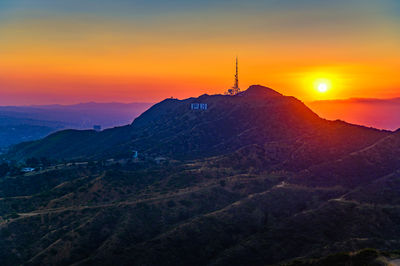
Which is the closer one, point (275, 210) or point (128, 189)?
point (275, 210)

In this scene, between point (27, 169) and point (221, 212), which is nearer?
point (221, 212)

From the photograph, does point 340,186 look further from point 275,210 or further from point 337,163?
point 275,210

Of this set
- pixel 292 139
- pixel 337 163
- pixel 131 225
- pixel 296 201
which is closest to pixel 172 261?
pixel 131 225

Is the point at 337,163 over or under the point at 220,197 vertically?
over

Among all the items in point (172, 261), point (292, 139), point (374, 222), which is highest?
point (292, 139)

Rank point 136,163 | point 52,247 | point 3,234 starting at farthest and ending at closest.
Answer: point 136,163 → point 3,234 → point 52,247

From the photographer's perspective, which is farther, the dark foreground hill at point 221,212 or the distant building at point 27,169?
the distant building at point 27,169

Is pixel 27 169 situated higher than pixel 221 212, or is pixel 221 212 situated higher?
pixel 221 212

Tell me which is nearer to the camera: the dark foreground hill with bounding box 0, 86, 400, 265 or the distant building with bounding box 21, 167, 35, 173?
the dark foreground hill with bounding box 0, 86, 400, 265
